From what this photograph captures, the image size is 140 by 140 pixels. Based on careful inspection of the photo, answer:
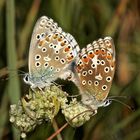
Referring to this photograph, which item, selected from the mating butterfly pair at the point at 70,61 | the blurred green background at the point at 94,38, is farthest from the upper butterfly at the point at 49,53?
the blurred green background at the point at 94,38

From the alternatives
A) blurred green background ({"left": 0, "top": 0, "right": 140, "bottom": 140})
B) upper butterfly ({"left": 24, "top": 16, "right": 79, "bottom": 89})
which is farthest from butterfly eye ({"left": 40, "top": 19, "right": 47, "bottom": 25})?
blurred green background ({"left": 0, "top": 0, "right": 140, "bottom": 140})

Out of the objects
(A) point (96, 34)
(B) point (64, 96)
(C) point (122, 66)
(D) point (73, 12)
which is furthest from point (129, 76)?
(B) point (64, 96)

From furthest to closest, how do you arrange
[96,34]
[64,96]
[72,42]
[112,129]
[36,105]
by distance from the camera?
[96,34]
[112,129]
[72,42]
[64,96]
[36,105]

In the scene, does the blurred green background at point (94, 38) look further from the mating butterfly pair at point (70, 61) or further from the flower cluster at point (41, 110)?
the flower cluster at point (41, 110)

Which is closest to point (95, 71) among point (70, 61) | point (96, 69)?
point (96, 69)

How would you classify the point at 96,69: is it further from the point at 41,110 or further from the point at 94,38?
the point at 94,38

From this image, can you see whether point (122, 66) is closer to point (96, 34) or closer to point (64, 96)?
point (96, 34)
